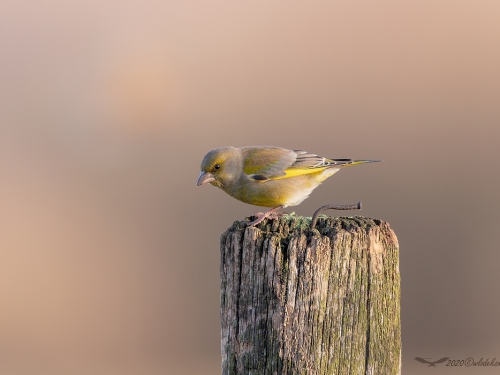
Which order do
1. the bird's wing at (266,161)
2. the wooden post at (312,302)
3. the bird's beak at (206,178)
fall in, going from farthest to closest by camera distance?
the bird's wing at (266,161)
the bird's beak at (206,178)
the wooden post at (312,302)

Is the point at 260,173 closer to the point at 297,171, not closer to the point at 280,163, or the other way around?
the point at 280,163

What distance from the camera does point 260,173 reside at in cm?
566

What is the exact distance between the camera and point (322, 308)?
10.6 ft

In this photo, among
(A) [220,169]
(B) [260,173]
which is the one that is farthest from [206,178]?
(B) [260,173]

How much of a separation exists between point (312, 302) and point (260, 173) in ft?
8.43

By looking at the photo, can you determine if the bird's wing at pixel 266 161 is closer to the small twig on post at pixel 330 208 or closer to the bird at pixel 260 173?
the bird at pixel 260 173

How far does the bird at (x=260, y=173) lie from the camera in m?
5.54

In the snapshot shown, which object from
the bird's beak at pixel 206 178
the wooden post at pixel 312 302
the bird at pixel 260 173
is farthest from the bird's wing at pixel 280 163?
the wooden post at pixel 312 302

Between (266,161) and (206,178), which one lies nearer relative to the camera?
(206,178)

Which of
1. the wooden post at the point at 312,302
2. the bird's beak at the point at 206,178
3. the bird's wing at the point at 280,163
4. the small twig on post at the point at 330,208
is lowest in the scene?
the wooden post at the point at 312,302

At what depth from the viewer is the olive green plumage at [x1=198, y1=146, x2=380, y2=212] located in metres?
5.54

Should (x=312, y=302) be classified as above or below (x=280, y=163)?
below

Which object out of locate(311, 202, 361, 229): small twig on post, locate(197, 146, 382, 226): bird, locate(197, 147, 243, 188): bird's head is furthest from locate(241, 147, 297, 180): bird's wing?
locate(311, 202, 361, 229): small twig on post

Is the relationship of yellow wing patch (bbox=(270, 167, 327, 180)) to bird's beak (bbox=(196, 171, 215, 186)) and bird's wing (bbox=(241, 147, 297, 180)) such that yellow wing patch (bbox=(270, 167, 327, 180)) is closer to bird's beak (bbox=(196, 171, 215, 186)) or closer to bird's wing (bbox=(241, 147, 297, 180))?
bird's wing (bbox=(241, 147, 297, 180))
